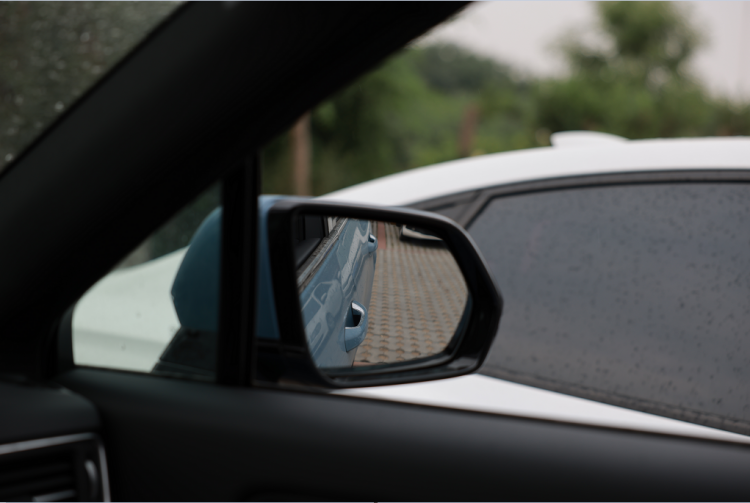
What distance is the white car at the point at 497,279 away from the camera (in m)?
1.02

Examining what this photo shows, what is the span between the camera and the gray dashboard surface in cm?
85

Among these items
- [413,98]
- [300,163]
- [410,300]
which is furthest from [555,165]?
[413,98]

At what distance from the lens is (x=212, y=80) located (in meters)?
0.77

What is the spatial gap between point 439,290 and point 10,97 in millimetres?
952

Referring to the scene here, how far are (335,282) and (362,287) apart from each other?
5 cm

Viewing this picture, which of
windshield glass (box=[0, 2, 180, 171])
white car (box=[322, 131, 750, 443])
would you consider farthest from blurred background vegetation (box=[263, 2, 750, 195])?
white car (box=[322, 131, 750, 443])

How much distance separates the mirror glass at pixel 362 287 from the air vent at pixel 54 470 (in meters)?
0.40

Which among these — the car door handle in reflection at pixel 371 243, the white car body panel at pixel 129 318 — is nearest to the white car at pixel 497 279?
the white car body panel at pixel 129 318

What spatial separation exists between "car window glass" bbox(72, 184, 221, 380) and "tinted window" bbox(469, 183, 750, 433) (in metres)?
1.03

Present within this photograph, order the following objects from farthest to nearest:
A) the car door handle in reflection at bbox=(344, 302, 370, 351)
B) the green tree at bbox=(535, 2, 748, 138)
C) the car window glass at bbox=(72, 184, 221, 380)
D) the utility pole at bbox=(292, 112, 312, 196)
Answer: the green tree at bbox=(535, 2, 748, 138), the utility pole at bbox=(292, 112, 312, 196), the car door handle in reflection at bbox=(344, 302, 370, 351), the car window glass at bbox=(72, 184, 221, 380)

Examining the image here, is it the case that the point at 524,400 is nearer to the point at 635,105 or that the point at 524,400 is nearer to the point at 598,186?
the point at 598,186

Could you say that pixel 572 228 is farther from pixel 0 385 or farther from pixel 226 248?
pixel 0 385

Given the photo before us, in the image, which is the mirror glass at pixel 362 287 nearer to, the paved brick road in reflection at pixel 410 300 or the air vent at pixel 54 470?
the paved brick road in reflection at pixel 410 300

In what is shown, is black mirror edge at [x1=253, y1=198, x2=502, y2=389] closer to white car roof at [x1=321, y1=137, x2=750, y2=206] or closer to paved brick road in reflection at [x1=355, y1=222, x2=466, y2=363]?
paved brick road in reflection at [x1=355, y1=222, x2=466, y2=363]
